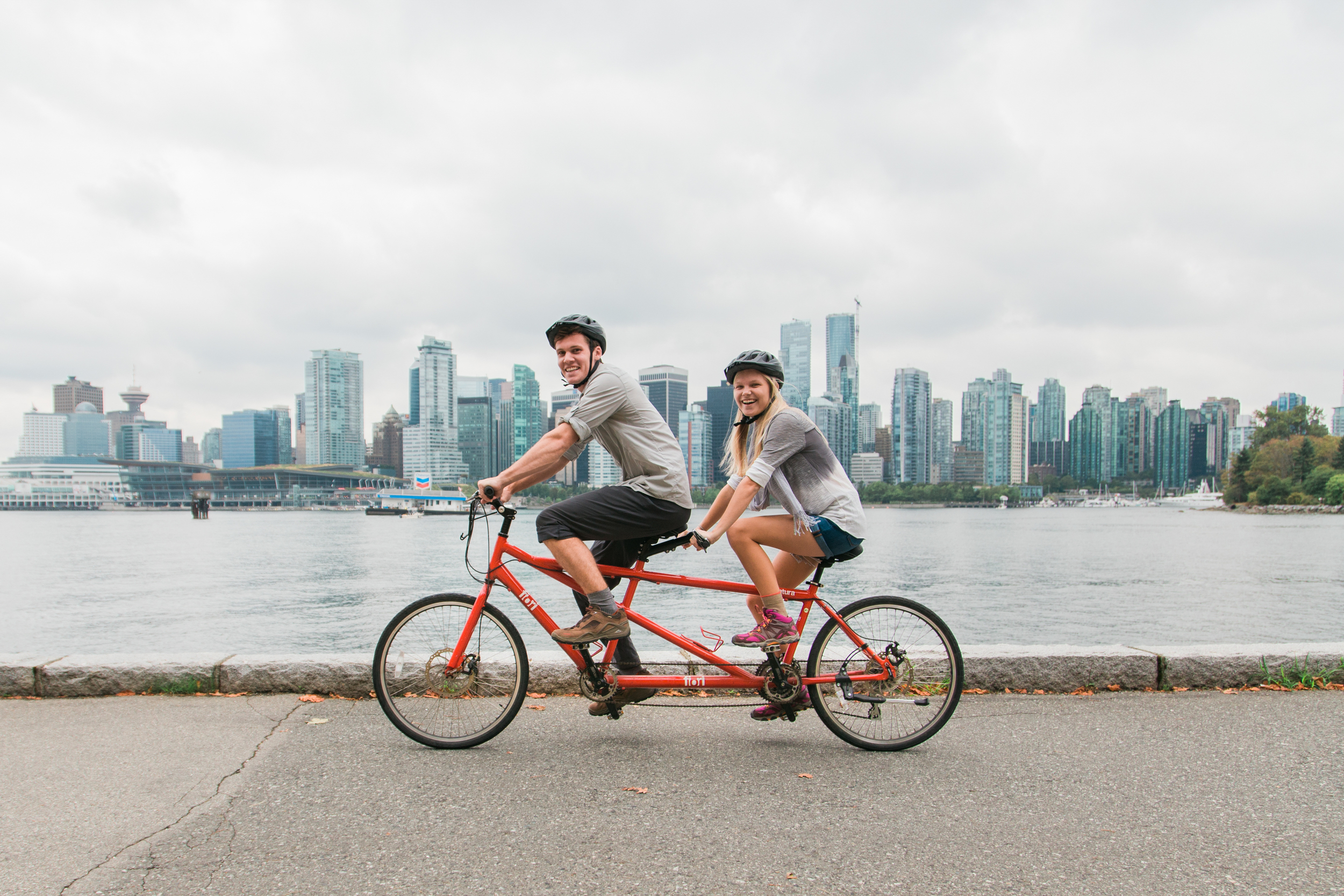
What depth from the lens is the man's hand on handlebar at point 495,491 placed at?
4375 millimetres

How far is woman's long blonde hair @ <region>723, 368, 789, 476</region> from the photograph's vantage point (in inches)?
186

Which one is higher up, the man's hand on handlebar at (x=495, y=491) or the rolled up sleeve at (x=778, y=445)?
the rolled up sleeve at (x=778, y=445)

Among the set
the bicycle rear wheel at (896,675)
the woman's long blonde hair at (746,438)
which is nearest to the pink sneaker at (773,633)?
the bicycle rear wheel at (896,675)

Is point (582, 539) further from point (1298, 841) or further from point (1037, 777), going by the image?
point (1298, 841)

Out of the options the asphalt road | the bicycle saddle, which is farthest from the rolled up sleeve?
the asphalt road

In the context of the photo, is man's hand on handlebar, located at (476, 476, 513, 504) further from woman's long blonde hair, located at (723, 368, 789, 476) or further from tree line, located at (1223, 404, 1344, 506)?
tree line, located at (1223, 404, 1344, 506)

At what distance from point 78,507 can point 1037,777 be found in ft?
709

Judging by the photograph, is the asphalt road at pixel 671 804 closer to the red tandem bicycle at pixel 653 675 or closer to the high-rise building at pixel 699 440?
the red tandem bicycle at pixel 653 675

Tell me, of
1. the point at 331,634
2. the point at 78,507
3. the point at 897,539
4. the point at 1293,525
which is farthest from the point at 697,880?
the point at 78,507

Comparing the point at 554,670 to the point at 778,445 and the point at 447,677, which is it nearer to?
the point at 447,677

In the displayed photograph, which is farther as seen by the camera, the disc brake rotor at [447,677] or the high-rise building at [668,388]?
the high-rise building at [668,388]

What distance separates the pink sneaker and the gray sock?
0.70m

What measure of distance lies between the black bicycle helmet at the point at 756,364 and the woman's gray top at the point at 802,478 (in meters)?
0.24

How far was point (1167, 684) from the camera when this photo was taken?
5.40 metres
